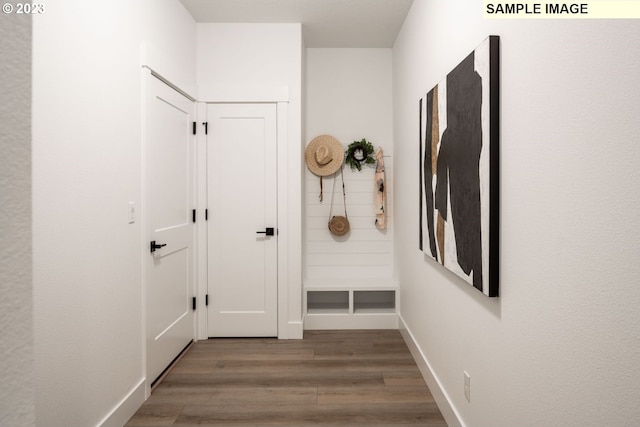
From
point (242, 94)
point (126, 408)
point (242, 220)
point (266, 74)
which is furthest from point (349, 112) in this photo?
point (126, 408)

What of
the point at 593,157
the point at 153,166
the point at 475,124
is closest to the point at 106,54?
the point at 153,166

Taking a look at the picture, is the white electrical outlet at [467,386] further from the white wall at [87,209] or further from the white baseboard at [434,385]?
the white wall at [87,209]

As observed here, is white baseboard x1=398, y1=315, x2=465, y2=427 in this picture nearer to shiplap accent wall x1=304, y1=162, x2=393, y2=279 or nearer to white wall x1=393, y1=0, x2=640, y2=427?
white wall x1=393, y1=0, x2=640, y2=427

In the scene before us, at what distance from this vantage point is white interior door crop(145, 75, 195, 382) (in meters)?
2.55

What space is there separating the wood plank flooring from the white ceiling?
2714 millimetres

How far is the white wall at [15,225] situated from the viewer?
13.0 inches

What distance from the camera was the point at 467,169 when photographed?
178 cm

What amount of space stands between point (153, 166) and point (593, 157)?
2.39 meters

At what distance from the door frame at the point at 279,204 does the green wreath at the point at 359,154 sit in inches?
28.0

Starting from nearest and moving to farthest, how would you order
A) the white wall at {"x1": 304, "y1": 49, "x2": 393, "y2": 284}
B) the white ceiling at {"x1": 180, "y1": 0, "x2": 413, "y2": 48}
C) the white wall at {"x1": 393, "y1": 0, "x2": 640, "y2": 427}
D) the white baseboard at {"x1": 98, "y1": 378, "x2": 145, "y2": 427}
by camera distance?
1. the white wall at {"x1": 393, "y1": 0, "x2": 640, "y2": 427}
2. the white baseboard at {"x1": 98, "y1": 378, "x2": 145, "y2": 427}
3. the white ceiling at {"x1": 180, "y1": 0, "x2": 413, "y2": 48}
4. the white wall at {"x1": 304, "y1": 49, "x2": 393, "y2": 284}

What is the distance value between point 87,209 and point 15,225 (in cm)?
172

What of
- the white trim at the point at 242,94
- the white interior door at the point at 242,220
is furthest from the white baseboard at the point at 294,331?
the white trim at the point at 242,94

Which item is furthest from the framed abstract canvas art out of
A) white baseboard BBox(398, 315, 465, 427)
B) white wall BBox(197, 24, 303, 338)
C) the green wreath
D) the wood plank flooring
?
the green wreath


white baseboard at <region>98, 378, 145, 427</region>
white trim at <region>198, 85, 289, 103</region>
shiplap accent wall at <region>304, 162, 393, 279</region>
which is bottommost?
white baseboard at <region>98, 378, 145, 427</region>
